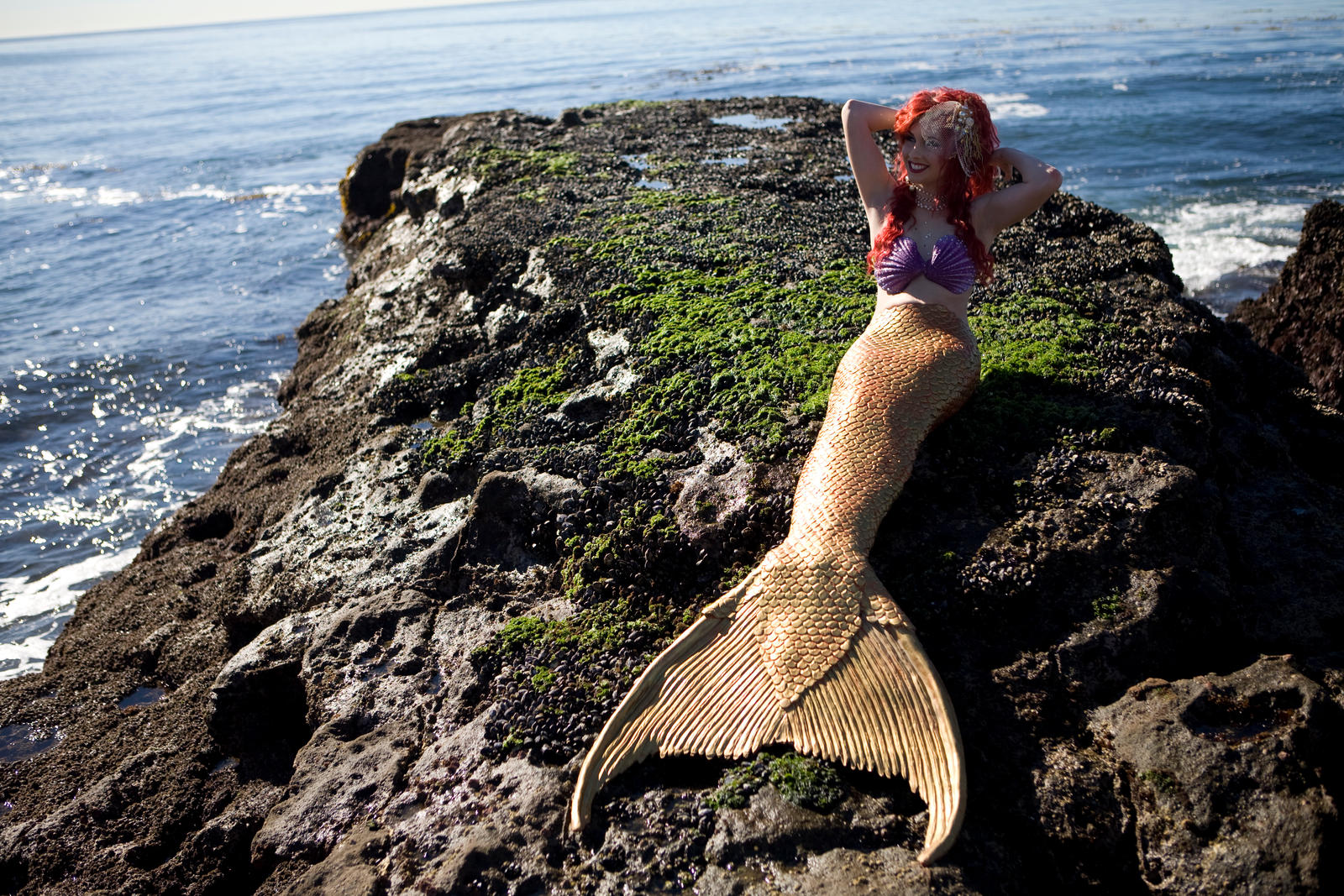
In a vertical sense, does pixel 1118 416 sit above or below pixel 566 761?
above

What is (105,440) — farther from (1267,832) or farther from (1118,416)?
(1267,832)

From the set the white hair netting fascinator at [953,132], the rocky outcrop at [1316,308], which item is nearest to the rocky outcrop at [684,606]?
the white hair netting fascinator at [953,132]

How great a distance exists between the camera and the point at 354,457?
6168 millimetres

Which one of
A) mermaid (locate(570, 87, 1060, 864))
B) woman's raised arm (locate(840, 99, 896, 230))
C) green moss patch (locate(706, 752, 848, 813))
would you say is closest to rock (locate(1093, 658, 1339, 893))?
mermaid (locate(570, 87, 1060, 864))

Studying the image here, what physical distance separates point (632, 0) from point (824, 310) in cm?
12914

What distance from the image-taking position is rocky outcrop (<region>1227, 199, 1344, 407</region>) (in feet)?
23.7

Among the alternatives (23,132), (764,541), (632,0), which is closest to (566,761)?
(764,541)

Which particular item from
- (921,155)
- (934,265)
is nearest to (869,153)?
(921,155)

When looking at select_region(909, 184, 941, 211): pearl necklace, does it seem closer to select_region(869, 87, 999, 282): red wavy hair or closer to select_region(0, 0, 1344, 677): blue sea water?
select_region(869, 87, 999, 282): red wavy hair

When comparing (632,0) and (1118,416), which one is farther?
(632,0)

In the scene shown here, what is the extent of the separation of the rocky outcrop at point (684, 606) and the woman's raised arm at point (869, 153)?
79cm

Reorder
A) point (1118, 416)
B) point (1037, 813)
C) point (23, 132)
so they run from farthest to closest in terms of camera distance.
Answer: point (23, 132) → point (1118, 416) → point (1037, 813)

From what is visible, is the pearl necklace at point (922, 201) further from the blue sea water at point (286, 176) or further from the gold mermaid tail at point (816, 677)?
the blue sea water at point (286, 176)

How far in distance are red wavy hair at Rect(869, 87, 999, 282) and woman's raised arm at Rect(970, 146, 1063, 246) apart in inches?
2.6
